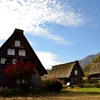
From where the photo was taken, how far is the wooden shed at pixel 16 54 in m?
35.0

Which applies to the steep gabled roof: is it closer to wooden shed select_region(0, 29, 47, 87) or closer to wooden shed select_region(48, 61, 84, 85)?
wooden shed select_region(0, 29, 47, 87)

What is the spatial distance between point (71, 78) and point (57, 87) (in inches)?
1084

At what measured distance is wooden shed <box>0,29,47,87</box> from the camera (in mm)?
35031

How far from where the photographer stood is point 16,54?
36.8 m

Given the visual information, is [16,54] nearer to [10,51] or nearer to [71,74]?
[10,51]

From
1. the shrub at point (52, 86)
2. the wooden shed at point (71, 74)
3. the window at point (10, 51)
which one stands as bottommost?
the shrub at point (52, 86)

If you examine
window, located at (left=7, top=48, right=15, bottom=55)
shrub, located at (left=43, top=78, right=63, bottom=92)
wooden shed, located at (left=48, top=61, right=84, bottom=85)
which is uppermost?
window, located at (left=7, top=48, right=15, bottom=55)

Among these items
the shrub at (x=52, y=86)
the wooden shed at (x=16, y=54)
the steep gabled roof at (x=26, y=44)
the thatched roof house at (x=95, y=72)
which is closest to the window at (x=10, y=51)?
the wooden shed at (x=16, y=54)

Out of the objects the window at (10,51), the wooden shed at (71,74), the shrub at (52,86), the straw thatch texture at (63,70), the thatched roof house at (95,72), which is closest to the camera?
Answer: the shrub at (52,86)

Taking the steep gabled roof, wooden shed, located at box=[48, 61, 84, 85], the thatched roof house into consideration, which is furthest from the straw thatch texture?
the steep gabled roof

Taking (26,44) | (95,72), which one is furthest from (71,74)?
(26,44)

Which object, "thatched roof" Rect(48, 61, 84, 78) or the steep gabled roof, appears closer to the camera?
the steep gabled roof

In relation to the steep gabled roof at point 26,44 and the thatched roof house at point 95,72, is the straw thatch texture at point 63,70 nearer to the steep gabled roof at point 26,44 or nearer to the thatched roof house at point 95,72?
the thatched roof house at point 95,72

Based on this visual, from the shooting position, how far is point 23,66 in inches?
1265
